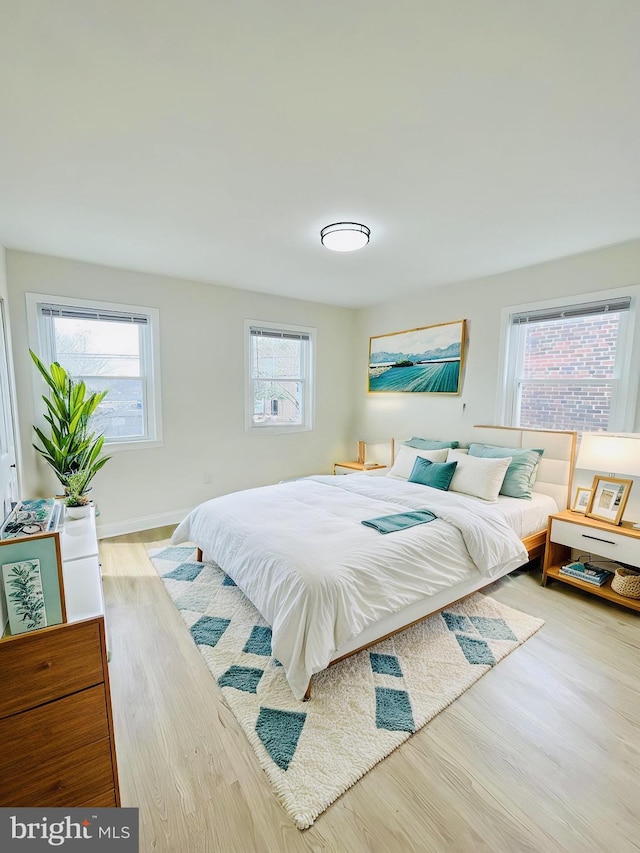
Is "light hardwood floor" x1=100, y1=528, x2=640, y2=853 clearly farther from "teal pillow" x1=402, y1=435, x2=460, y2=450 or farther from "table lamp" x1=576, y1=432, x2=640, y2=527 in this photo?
"teal pillow" x1=402, y1=435, x2=460, y2=450

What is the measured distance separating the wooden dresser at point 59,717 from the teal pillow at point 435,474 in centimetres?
274

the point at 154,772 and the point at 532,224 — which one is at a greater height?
the point at 532,224

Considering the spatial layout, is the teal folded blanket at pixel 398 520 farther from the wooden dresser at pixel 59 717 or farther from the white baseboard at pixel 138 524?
the white baseboard at pixel 138 524

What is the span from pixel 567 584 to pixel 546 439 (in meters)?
1.16

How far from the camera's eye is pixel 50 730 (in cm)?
108

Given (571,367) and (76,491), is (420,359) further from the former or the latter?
(76,491)

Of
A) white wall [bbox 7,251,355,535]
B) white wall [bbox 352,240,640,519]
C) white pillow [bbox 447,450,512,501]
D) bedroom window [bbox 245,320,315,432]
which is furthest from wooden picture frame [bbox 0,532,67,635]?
white wall [bbox 352,240,640,519]

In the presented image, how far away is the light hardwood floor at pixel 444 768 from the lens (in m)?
1.22

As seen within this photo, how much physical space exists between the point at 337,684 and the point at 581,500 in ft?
7.58

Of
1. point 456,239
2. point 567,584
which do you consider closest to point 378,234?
point 456,239

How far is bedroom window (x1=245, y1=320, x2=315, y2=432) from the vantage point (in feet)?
14.5

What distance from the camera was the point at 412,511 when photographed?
102 inches

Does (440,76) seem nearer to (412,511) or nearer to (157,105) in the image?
(157,105)

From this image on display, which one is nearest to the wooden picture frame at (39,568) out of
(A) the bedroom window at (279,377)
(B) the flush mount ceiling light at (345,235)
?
(B) the flush mount ceiling light at (345,235)
